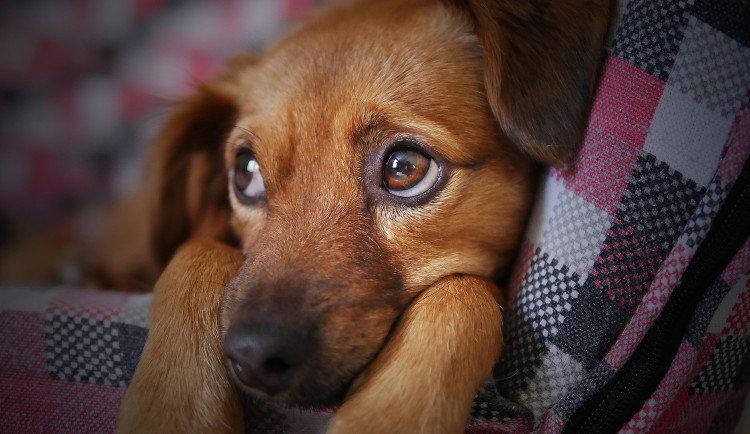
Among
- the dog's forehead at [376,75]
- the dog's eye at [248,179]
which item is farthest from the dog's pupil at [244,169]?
the dog's forehead at [376,75]

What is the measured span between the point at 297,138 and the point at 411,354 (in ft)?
1.91

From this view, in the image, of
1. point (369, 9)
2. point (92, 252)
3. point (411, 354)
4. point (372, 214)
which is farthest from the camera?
point (92, 252)

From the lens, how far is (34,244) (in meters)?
2.43

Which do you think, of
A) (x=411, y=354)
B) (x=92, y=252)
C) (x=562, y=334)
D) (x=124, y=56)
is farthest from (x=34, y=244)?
(x=562, y=334)

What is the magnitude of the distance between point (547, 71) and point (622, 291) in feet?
1.59

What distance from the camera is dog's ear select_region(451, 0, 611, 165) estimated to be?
1.11 meters

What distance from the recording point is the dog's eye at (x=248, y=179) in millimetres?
1455

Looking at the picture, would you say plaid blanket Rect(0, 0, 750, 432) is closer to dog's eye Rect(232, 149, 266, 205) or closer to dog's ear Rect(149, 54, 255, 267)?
dog's eye Rect(232, 149, 266, 205)

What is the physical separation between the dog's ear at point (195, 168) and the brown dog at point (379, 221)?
29 cm

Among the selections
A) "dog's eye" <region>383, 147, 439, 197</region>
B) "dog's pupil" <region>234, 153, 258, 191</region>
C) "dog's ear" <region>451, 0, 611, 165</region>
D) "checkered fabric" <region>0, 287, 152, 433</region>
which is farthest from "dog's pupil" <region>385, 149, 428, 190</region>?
"checkered fabric" <region>0, 287, 152, 433</region>

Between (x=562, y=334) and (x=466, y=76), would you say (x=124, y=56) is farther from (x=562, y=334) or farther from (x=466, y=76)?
(x=562, y=334)

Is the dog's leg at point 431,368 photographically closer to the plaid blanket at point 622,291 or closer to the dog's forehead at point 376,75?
the plaid blanket at point 622,291

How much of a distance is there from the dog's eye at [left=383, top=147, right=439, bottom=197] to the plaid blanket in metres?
0.28

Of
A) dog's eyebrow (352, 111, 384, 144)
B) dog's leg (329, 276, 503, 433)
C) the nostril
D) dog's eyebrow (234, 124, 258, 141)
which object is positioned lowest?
the nostril
